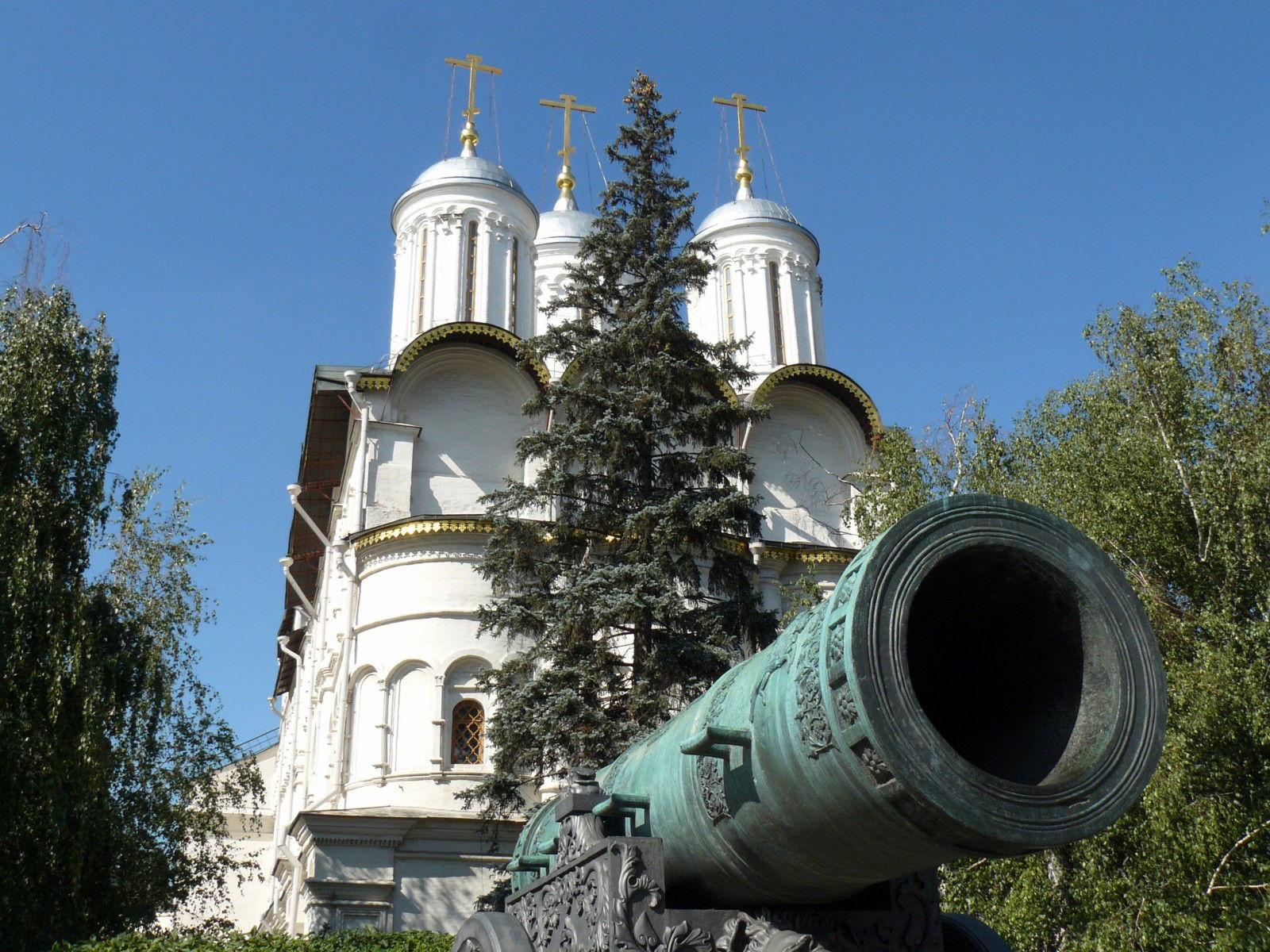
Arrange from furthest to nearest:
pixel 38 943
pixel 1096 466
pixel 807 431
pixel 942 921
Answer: pixel 807 431 → pixel 1096 466 → pixel 38 943 → pixel 942 921

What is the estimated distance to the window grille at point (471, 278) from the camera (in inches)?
883

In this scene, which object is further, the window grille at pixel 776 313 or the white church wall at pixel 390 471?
the window grille at pixel 776 313

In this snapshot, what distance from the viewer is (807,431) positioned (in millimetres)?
22047

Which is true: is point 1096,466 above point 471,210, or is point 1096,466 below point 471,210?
below

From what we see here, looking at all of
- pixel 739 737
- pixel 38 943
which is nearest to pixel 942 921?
pixel 739 737

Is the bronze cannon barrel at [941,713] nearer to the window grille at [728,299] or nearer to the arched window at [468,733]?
the arched window at [468,733]

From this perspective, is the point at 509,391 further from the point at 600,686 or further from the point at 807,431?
the point at 600,686

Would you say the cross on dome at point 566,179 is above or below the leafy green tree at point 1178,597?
above

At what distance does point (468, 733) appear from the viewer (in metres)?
17.9

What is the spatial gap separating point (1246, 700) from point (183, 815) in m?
13.2

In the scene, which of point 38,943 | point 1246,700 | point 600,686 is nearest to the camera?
point 1246,700

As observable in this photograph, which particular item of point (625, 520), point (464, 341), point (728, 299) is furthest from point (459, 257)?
point (625, 520)

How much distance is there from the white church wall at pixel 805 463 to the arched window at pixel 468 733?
19.6ft

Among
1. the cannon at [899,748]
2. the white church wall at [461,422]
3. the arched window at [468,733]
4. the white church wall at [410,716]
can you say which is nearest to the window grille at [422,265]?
the white church wall at [461,422]
